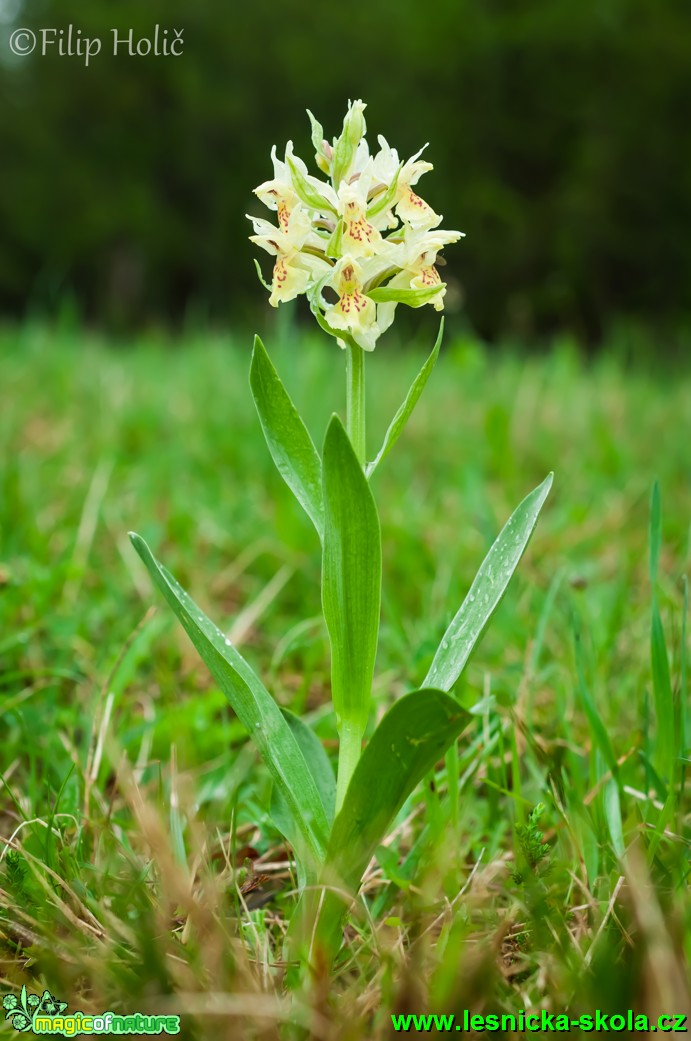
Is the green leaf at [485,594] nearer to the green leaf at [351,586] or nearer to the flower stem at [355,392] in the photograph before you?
the green leaf at [351,586]

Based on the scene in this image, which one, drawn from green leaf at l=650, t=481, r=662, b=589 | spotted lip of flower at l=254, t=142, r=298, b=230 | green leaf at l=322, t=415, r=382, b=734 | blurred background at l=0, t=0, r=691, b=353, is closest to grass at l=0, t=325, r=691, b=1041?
green leaf at l=650, t=481, r=662, b=589

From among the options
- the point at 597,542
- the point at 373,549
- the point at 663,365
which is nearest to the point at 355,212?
the point at 373,549

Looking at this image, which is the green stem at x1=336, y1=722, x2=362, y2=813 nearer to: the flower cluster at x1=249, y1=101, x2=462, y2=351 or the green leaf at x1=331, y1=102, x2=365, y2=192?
the flower cluster at x1=249, y1=101, x2=462, y2=351

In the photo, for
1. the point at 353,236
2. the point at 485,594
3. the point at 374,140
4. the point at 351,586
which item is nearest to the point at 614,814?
the point at 485,594

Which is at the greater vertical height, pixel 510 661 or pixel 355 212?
pixel 355 212

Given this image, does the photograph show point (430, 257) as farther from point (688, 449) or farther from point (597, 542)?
point (688, 449)

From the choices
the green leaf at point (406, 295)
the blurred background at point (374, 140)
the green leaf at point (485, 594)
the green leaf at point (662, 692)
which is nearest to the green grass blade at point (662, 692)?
the green leaf at point (662, 692)
